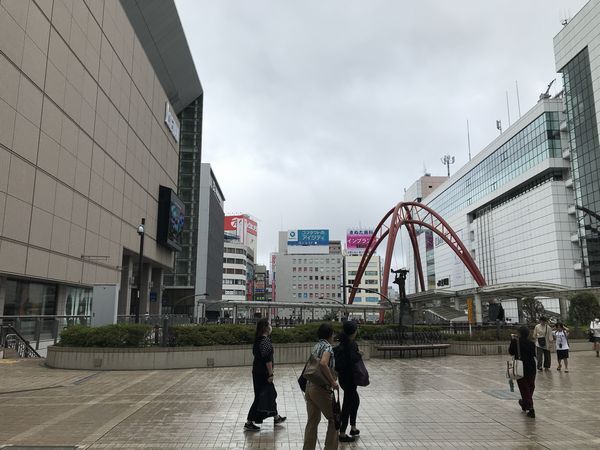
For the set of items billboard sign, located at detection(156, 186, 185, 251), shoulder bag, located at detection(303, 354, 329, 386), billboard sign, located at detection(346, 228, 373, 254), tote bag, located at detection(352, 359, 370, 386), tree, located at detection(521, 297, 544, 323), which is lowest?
tote bag, located at detection(352, 359, 370, 386)

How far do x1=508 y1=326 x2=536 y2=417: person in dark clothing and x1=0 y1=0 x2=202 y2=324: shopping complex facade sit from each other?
21854mm

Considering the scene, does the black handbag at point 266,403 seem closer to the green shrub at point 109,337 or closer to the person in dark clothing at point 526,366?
the person in dark clothing at point 526,366

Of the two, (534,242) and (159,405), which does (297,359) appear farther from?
(534,242)

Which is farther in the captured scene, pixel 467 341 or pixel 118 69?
pixel 118 69

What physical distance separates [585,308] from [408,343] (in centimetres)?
2457

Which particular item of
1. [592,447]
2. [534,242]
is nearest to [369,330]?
[592,447]

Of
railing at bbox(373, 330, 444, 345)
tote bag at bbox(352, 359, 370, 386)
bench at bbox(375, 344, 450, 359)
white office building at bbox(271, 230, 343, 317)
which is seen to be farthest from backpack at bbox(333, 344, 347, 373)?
white office building at bbox(271, 230, 343, 317)

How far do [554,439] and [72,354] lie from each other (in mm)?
14105

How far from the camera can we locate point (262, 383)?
25.5 feet

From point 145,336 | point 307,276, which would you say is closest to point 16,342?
point 145,336

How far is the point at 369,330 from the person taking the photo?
2286cm

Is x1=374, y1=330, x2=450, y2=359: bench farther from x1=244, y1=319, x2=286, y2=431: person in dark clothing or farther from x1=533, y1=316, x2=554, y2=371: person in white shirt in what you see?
x1=244, y1=319, x2=286, y2=431: person in dark clothing

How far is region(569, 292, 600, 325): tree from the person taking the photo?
124 ft

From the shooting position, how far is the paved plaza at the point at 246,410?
6.91 meters
